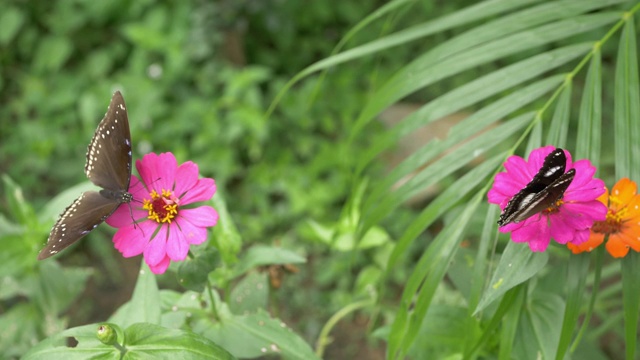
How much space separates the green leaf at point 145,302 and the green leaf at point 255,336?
0.29 feet

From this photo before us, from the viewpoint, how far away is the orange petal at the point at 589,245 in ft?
2.27

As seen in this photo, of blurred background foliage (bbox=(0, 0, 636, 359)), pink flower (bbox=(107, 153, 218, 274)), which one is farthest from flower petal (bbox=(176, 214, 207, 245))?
blurred background foliage (bbox=(0, 0, 636, 359))

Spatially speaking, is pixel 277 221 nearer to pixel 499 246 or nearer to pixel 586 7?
pixel 499 246

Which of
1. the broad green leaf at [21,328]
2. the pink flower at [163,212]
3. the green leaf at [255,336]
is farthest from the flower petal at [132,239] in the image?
the broad green leaf at [21,328]

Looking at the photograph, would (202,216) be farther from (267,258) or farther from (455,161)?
(455,161)

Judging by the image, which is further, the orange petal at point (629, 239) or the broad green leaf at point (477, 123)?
the broad green leaf at point (477, 123)

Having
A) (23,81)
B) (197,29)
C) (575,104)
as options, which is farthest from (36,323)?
(575,104)

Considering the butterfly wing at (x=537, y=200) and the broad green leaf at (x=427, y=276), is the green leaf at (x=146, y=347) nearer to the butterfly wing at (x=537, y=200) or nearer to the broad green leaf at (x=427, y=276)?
the broad green leaf at (x=427, y=276)

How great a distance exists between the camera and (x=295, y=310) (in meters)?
1.90

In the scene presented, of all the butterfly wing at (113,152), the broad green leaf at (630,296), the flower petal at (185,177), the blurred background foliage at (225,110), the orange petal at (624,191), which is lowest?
the broad green leaf at (630,296)

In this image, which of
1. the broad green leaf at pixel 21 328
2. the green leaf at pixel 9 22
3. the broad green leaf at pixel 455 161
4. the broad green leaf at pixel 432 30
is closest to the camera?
the broad green leaf at pixel 455 161

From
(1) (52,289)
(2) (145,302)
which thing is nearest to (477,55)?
(2) (145,302)

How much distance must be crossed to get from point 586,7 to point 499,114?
203mm

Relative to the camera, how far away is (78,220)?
25.9 inches
